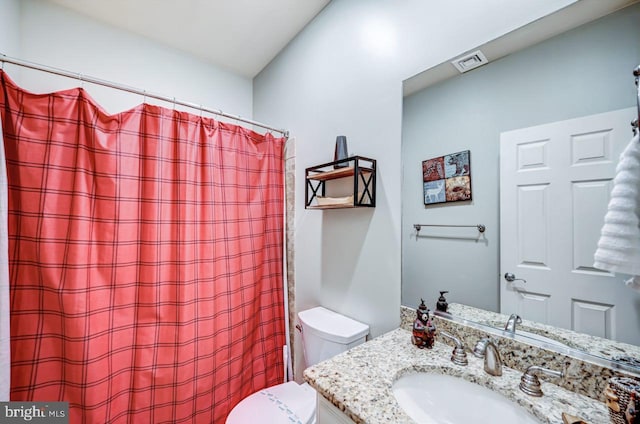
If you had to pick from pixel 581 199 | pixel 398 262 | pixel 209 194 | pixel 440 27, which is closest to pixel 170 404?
pixel 209 194

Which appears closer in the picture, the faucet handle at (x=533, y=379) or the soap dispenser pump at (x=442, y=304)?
the faucet handle at (x=533, y=379)

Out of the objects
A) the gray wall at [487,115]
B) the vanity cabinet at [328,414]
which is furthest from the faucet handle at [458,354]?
the vanity cabinet at [328,414]

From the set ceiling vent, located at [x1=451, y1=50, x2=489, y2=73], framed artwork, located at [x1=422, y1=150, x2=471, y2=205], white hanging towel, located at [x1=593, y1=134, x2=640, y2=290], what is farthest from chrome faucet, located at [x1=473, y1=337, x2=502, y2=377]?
ceiling vent, located at [x1=451, y1=50, x2=489, y2=73]

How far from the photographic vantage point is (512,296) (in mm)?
815

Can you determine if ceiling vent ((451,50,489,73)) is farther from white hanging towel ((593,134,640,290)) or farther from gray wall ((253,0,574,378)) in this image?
white hanging towel ((593,134,640,290))

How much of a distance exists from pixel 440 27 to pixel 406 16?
7.2 inches

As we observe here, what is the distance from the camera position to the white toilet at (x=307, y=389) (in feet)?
3.74

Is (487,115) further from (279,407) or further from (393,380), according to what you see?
(279,407)

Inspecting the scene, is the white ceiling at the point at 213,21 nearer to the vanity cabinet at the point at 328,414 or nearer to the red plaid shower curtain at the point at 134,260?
the red plaid shower curtain at the point at 134,260

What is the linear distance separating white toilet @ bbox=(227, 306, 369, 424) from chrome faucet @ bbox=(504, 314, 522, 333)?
56cm

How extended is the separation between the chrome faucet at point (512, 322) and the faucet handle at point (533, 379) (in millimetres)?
108

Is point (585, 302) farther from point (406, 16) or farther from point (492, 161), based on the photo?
point (406, 16)

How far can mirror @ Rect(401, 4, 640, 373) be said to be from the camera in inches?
26.1

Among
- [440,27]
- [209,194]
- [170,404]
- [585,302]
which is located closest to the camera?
[585,302]
